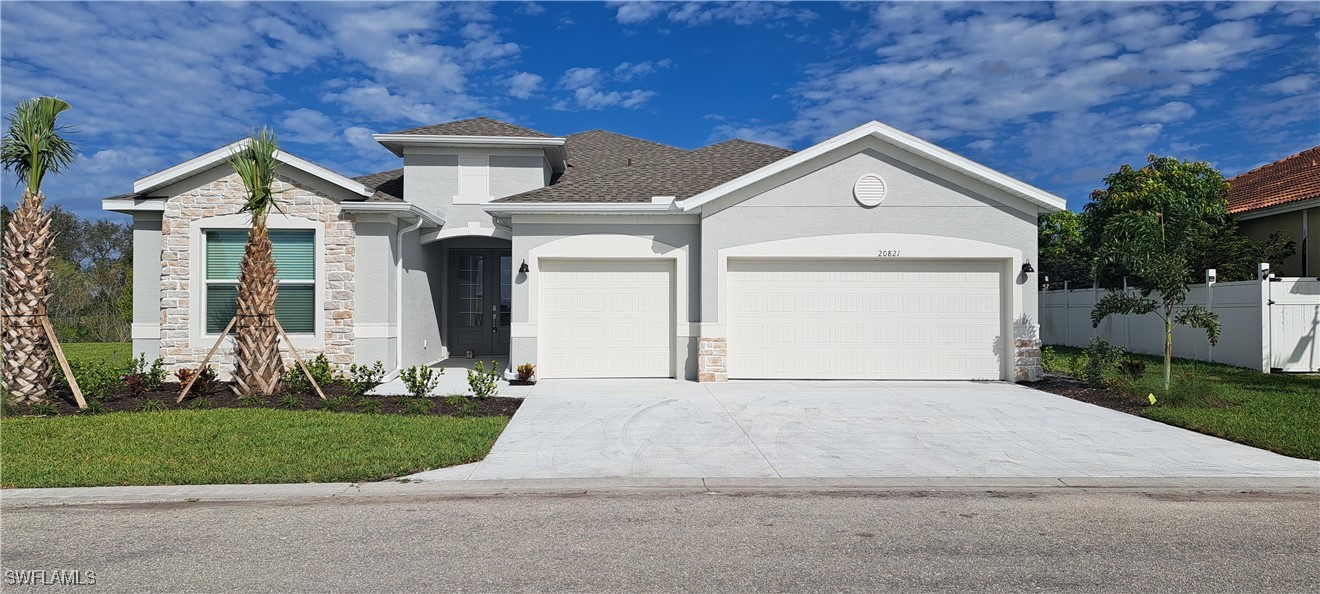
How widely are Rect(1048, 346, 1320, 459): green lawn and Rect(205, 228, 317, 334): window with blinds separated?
13220 mm

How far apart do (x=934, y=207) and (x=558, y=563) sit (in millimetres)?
11133

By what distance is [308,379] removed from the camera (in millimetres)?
11891

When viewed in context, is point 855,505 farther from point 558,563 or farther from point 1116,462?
point 1116,462

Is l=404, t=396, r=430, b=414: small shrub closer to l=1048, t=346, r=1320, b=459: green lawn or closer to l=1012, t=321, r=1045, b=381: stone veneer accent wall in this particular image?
l=1048, t=346, r=1320, b=459: green lawn

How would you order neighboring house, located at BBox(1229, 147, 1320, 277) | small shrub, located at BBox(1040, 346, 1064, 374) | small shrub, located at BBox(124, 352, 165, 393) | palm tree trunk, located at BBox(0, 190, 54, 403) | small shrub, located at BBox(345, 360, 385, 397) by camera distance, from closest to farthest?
1. palm tree trunk, located at BBox(0, 190, 54, 403)
2. small shrub, located at BBox(124, 352, 165, 393)
3. small shrub, located at BBox(345, 360, 385, 397)
4. small shrub, located at BBox(1040, 346, 1064, 374)
5. neighboring house, located at BBox(1229, 147, 1320, 277)

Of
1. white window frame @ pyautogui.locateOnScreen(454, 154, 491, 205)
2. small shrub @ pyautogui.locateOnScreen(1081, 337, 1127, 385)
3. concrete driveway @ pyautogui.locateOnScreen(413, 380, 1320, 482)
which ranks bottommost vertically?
concrete driveway @ pyautogui.locateOnScreen(413, 380, 1320, 482)

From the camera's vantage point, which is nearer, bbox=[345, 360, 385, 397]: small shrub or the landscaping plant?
bbox=[345, 360, 385, 397]: small shrub

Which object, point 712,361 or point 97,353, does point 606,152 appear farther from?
point 97,353

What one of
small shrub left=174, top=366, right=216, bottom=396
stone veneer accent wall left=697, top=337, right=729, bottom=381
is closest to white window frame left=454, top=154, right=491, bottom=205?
stone veneer accent wall left=697, top=337, right=729, bottom=381

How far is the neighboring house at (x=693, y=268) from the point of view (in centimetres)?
1400

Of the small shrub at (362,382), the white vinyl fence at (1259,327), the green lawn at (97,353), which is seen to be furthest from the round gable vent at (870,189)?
the green lawn at (97,353)

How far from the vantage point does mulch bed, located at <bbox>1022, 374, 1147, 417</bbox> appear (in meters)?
11.6

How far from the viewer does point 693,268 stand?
14578mm

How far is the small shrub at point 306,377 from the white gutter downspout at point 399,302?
5.75ft
